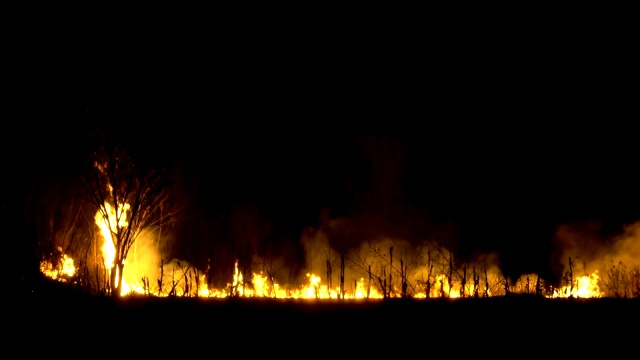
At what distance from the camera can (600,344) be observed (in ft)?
22.8

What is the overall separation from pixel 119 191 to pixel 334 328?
622 cm

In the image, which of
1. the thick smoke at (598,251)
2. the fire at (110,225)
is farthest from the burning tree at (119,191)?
the thick smoke at (598,251)

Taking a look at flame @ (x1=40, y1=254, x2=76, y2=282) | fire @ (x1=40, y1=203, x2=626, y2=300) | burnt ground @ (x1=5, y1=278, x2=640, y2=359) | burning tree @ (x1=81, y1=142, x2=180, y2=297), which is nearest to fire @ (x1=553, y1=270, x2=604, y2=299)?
fire @ (x1=40, y1=203, x2=626, y2=300)

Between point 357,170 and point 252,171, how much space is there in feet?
8.88

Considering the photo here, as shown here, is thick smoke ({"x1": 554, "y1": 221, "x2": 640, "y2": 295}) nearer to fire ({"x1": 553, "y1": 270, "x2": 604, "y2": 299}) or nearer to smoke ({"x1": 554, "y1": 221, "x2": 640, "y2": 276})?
smoke ({"x1": 554, "y1": 221, "x2": 640, "y2": 276})

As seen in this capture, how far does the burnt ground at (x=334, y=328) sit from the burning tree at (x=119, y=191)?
3.83 meters

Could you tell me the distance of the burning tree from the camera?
11.7m

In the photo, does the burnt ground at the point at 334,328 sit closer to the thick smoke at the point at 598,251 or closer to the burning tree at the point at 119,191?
the burning tree at the point at 119,191

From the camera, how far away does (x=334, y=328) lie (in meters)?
7.29

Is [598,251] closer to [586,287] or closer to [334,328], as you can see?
[586,287]

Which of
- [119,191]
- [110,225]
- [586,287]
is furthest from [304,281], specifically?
[586,287]

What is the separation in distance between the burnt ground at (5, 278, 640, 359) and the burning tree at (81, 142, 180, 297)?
383 centimetres

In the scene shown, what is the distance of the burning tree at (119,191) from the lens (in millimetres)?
11656

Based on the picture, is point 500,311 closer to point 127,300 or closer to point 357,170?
point 127,300
